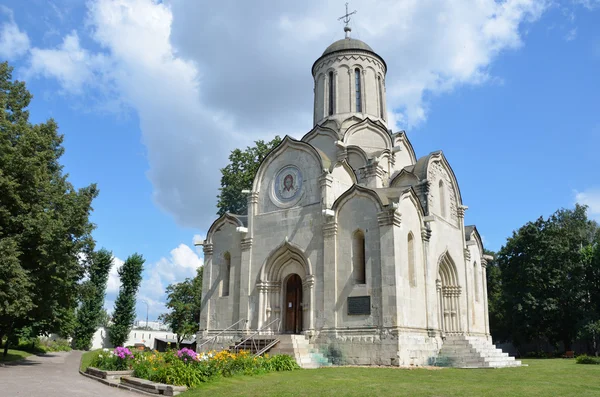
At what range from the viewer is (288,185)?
76.8ft

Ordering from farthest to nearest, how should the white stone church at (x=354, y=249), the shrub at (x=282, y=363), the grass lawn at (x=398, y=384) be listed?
the white stone church at (x=354, y=249) → the shrub at (x=282, y=363) → the grass lawn at (x=398, y=384)

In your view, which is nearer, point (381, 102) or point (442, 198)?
point (442, 198)

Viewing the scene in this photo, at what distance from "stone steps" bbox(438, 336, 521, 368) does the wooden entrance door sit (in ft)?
21.1

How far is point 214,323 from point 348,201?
9376mm

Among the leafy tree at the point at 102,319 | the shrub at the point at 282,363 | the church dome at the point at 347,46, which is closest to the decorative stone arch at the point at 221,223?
the shrub at the point at 282,363

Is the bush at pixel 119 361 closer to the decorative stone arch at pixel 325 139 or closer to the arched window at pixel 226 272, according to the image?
the arched window at pixel 226 272

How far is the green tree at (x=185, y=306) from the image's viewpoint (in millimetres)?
38469

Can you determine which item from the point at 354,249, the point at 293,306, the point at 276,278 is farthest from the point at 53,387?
the point at 354,249

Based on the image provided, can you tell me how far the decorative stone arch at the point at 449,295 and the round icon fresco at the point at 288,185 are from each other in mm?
7934

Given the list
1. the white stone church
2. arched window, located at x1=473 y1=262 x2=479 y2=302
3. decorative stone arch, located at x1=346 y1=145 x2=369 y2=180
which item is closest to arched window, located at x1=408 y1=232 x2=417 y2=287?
A: the white stone church

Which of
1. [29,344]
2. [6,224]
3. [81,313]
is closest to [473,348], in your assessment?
[6,224]

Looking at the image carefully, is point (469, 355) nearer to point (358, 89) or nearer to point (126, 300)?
point (358, 89)

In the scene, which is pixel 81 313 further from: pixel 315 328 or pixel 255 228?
pixel 315 328

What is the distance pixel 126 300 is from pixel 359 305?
31023 millimetres
